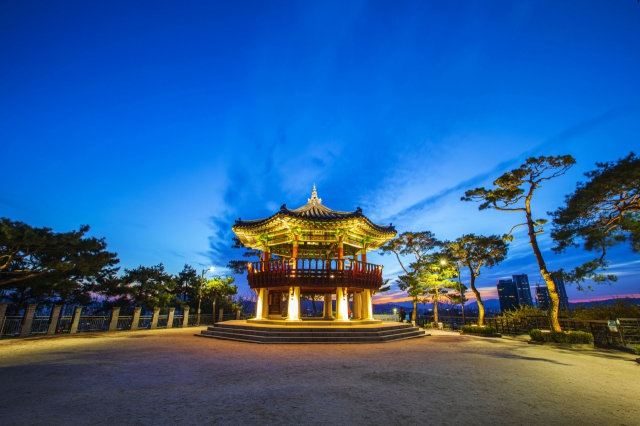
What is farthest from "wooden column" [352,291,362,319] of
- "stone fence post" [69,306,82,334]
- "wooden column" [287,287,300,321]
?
"stone fence post" [69,306,82,334]

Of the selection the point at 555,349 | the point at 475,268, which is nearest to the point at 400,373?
the point at 555,349

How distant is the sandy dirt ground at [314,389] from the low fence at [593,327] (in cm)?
450

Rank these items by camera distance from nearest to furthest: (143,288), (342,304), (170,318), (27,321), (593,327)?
(593,327), (27,321), (342,304), (170,318), (143,288)

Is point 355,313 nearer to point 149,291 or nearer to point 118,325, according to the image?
point 118,325

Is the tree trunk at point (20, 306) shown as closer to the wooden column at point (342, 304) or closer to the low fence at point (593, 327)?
the wooden column at point (342, 304)

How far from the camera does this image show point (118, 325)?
75.1 feet

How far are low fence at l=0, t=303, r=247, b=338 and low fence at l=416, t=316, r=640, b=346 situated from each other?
2792cm

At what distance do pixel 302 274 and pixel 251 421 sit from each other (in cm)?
1409

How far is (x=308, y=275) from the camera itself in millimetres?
18516

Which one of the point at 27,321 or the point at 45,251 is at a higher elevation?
the point at 45,251

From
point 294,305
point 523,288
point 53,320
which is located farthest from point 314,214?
point 523,288

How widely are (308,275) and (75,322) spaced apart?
1664cm

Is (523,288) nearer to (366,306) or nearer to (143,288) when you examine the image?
(366,306)

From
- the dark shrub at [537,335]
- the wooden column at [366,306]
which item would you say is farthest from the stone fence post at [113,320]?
the dark shrub at [537,335]
